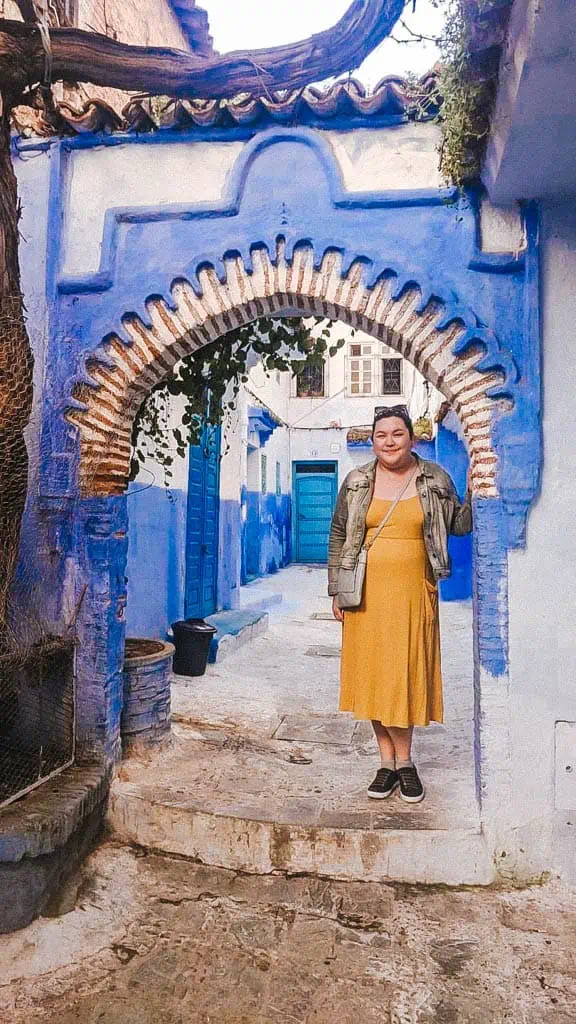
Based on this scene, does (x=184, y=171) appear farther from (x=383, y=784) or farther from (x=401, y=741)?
(x=383, y=784)

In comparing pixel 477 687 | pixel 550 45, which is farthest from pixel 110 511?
pixel 550 45

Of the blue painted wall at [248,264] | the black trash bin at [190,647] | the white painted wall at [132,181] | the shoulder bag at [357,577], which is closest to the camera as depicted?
the blue painted wall at [248,264]

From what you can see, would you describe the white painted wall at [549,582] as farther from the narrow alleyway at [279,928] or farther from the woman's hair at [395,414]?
the woman's hair at [395,414]

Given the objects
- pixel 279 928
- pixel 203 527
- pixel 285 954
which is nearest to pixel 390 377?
pixel 203 527

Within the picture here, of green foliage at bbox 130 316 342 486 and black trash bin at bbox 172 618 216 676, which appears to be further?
black trash bin at bbox 172 618 216 676

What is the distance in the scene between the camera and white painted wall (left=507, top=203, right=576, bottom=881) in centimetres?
349

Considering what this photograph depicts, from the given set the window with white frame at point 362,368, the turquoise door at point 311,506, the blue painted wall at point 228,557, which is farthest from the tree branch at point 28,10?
the turquoise door at point 311,506

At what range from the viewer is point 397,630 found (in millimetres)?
3623

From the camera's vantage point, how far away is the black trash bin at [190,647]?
20.9 feet

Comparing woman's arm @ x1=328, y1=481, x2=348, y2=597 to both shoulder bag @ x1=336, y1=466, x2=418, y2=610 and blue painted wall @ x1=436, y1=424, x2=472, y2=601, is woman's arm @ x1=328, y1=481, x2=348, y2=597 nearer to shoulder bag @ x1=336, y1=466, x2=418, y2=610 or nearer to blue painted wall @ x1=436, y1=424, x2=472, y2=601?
shoulder bag @ x1=336, y1=466, x2=418, y2=610

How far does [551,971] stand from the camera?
2.80m

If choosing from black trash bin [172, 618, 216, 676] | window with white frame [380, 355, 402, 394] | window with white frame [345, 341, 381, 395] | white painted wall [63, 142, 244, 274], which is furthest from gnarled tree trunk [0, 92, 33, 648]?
window with white frame [380, 355, 402, 394]

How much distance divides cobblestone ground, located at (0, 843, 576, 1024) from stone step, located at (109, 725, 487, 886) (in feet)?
0.30

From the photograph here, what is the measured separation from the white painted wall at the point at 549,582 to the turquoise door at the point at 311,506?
15438 millimetres
